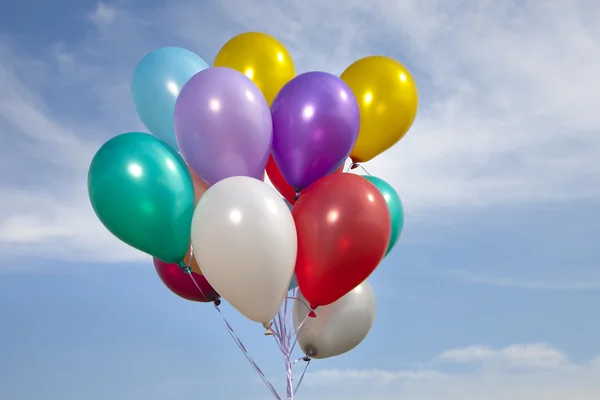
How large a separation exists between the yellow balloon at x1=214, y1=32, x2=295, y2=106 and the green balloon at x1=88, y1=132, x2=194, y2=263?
111cm

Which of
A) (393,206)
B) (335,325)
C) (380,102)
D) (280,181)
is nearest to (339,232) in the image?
(280,181)

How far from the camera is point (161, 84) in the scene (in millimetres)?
5867

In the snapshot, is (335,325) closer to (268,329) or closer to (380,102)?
(268,329)

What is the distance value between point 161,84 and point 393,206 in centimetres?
210

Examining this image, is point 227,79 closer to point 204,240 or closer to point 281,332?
point 204,240

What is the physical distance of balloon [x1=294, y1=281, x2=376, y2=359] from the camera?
6051 millimetres

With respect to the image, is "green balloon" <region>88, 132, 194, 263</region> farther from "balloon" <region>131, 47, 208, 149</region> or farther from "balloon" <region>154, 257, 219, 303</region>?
"balloon" <region>154, 257, 219, 303</region>

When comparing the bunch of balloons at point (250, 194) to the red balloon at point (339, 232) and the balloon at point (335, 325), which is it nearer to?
the red balloon at point (339, 232)

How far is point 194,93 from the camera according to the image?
518 centimetres

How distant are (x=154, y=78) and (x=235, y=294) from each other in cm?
196

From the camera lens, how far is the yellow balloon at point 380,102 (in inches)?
237

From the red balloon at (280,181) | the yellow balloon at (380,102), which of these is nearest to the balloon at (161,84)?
the red balloon at (280,181)

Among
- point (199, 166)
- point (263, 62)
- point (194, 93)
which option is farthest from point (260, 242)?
point (263, 62)

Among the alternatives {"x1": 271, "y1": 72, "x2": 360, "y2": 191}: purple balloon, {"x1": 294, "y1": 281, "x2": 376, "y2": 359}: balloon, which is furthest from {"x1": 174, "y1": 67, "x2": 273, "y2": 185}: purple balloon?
{"x1": 294, "y1": 281, "x2": 376, "y2": 359}: balloon
